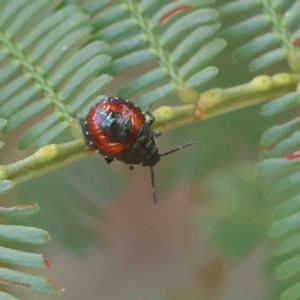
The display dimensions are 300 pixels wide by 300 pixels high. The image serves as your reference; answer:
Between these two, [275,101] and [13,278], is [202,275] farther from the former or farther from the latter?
[13,278]

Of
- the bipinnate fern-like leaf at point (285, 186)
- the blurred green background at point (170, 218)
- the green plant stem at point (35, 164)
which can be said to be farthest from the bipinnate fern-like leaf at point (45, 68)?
the blurred green background at point (170, 218)

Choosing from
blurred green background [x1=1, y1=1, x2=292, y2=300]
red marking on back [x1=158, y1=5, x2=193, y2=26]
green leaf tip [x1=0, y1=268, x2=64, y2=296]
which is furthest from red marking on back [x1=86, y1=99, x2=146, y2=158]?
blurred green background [x1=1, y1=1, x2=292, y2=300]

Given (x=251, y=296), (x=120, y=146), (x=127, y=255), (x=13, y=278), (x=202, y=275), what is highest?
(x=120, y=146)

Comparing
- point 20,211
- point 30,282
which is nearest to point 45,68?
point 20,211

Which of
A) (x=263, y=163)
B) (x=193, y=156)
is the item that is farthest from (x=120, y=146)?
(x=193, y=156)

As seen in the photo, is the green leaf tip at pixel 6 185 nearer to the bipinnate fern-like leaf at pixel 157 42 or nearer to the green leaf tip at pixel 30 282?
the green leaf tip at pixel 30 282
